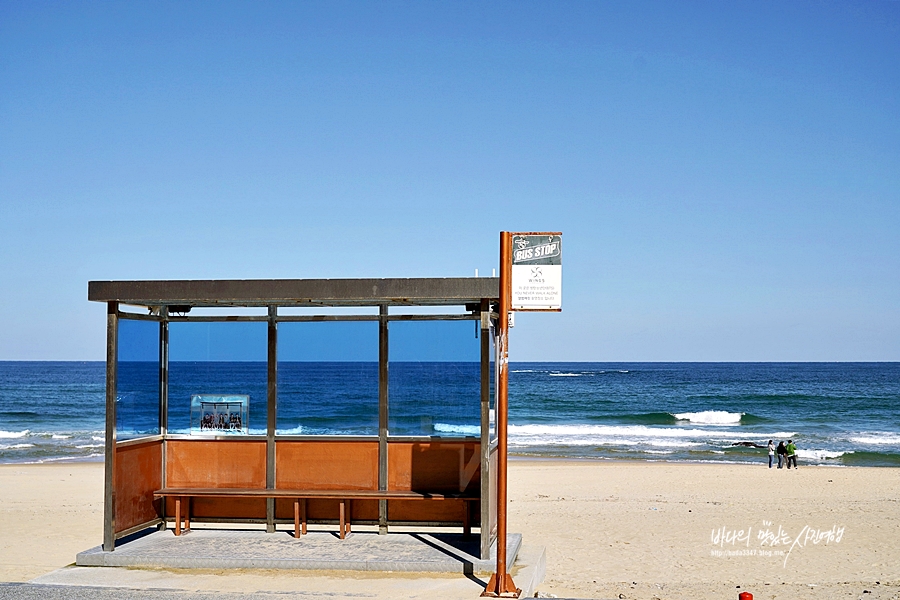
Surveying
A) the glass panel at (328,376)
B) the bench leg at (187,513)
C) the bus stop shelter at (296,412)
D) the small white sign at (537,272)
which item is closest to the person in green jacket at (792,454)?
the bus stop shelter at (296,412)

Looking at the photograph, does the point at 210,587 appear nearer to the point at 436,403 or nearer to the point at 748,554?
the point at 436,403

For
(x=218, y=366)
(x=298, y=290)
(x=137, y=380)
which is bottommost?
(x=137, y=380)

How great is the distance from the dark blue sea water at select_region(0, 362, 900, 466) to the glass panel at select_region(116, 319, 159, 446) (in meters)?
0.02

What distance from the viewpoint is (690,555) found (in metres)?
11.7

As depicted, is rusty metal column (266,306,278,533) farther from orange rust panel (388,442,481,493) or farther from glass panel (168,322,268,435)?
orange rust panel (388,442,481,493)

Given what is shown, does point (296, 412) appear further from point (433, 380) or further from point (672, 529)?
point (672, 529)

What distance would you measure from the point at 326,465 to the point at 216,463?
1139 millimetres

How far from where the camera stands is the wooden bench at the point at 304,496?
8.87 meters

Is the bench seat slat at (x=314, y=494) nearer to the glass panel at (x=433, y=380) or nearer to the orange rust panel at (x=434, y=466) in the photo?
the orange rust panel at (x=434, y=466)

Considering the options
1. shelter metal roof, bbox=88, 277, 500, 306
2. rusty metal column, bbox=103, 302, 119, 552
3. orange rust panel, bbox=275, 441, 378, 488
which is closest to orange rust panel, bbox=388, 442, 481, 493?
orange rust panel, bbox=275, 441, 378, 488

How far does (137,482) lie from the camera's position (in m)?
9.09

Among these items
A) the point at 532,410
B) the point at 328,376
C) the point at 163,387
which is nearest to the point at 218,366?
the point at 163,387

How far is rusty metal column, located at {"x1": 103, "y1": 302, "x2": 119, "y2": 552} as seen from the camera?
28.0 ft

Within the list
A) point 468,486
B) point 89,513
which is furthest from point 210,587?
point 89,513
